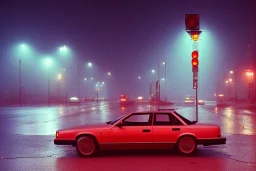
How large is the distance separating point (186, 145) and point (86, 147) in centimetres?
289

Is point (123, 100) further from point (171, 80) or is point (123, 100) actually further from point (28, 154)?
point (28, 154)

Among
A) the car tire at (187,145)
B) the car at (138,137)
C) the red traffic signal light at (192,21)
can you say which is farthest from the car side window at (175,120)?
the red traffic signal light at (192,21)

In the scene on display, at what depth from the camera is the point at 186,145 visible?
427 inches

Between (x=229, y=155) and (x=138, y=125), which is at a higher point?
(x=138, y=125)

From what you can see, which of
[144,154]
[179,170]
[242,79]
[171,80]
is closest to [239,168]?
[179,170]

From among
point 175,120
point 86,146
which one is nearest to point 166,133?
point 175,120

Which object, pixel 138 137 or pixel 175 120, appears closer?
pixel 138 137

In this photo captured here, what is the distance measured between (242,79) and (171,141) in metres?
92.4

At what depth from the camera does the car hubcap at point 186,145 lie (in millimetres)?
10812

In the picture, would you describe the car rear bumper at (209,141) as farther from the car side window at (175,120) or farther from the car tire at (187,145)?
the car side window at (175,120)

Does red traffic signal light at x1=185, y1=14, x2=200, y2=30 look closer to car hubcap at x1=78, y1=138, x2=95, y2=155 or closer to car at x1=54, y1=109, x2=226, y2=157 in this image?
car at x1=54, y1=109, x2=226, y2=157

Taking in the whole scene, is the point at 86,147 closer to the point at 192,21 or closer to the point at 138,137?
the point at 138,137

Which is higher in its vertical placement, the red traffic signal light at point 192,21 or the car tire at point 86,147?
the red traffic signal light at point 192,21

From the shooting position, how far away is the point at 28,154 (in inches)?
441
